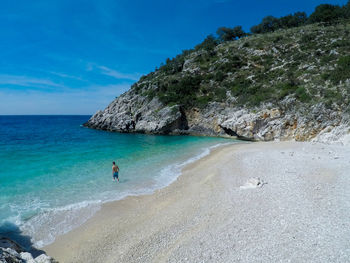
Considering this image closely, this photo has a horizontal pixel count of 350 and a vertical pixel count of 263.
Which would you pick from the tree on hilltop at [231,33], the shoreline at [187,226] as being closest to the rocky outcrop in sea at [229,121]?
the shoreline at [187,226]

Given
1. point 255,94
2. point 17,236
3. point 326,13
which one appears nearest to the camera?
point 17,236

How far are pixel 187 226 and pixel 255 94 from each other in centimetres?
3239

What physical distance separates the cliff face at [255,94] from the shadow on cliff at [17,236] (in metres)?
25.9

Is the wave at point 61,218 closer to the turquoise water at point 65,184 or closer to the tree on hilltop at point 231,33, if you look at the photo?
the turquoise water at point 65,184

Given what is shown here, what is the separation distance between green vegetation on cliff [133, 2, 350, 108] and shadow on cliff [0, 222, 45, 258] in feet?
102

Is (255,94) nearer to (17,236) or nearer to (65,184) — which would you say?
(65,184)

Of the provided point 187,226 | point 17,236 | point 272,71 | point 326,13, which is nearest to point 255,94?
point 272,71

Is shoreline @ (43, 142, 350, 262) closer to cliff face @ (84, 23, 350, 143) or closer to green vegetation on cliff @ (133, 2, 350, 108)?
cliff face @ (84, 23, 350, 143)

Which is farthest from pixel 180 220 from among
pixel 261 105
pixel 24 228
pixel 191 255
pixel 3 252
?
pixel 261 105

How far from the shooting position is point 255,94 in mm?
34344

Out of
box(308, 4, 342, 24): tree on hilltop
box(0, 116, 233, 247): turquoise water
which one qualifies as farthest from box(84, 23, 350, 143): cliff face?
box(0, 116, 233, 247): turquoise water

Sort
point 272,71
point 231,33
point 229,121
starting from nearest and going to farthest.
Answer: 1. point 229,121
2. point 272,71
3. point 231,33

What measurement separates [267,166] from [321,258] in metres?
8.85

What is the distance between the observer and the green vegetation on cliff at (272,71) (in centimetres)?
2831
